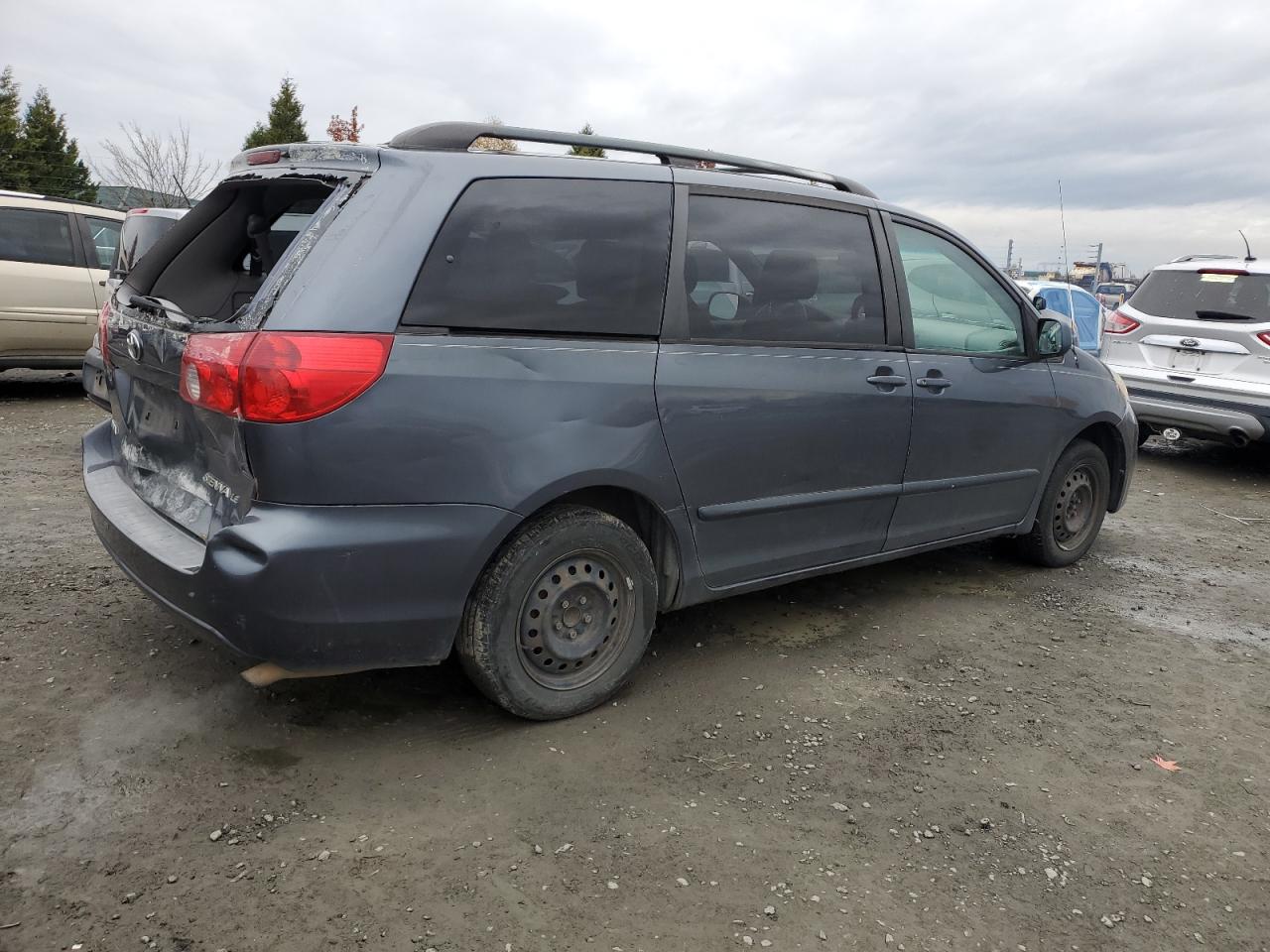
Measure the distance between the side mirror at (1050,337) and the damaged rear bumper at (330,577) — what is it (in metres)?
2.91

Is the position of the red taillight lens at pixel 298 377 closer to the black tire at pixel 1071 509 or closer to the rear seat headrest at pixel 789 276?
the rear seat headrest at pixel 789 276

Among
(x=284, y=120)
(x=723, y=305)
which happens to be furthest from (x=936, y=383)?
(x=284, y=120)

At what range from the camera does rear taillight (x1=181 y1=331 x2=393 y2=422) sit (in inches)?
101

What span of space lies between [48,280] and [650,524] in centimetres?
794

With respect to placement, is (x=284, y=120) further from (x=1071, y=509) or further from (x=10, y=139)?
(x=1071, y=509)

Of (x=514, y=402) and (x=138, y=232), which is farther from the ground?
(x=138, y=232)

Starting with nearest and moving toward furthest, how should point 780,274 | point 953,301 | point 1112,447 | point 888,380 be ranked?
point 780,274 < point 888,380 < point 953,301 < point 1112,447

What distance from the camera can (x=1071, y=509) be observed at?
17.0ft

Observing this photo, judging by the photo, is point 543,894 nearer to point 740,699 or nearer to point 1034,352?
point 740,699

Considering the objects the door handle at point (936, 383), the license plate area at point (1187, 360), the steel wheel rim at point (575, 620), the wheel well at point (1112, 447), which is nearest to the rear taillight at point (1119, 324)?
the license plate area at point (1187, 360)

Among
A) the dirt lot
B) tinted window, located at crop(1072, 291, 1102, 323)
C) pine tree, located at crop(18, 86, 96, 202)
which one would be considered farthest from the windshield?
pine tree, located at crop(18, 86, 96, 202)

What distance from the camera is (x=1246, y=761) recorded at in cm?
324

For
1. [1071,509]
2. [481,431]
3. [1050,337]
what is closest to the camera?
[481,431]

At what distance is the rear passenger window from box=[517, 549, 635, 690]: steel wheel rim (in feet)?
2.87
